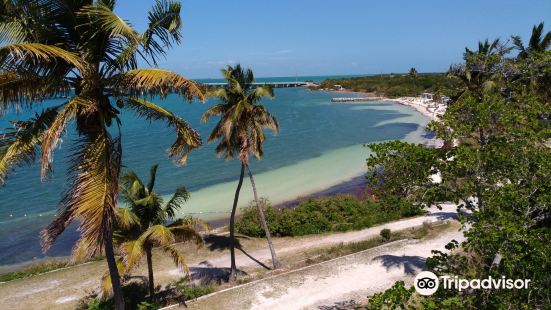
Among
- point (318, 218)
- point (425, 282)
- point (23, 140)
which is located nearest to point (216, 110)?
point (425, 282)

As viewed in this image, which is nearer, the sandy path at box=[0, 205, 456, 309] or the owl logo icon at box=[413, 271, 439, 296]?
the owl logo icon at box=[413, 271, 439, 296]

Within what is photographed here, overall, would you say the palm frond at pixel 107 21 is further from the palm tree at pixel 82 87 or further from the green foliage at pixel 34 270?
the green foliage at pixel 34 270

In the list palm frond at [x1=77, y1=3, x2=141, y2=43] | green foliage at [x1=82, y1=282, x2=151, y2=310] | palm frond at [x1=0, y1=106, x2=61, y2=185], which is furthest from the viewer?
green foliage at [x1=82, y1=282, x2=151, y2=310]

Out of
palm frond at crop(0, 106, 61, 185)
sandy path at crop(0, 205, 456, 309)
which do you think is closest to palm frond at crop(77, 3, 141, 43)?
palm frond at crop(0, 106, 61, 185)

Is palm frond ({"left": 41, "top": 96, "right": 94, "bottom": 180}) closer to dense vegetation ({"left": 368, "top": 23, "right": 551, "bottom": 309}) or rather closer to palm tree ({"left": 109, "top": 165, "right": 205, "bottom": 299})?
dense vegetation ({"left": 368, "top": 23, "right": 551, "bottom": 309})

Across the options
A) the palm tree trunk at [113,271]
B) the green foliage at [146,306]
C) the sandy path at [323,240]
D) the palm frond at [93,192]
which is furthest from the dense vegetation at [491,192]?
the sandy path at [323,240]

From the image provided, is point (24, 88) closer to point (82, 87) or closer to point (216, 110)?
point (82, 87)

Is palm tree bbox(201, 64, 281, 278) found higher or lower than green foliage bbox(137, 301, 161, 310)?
higher
